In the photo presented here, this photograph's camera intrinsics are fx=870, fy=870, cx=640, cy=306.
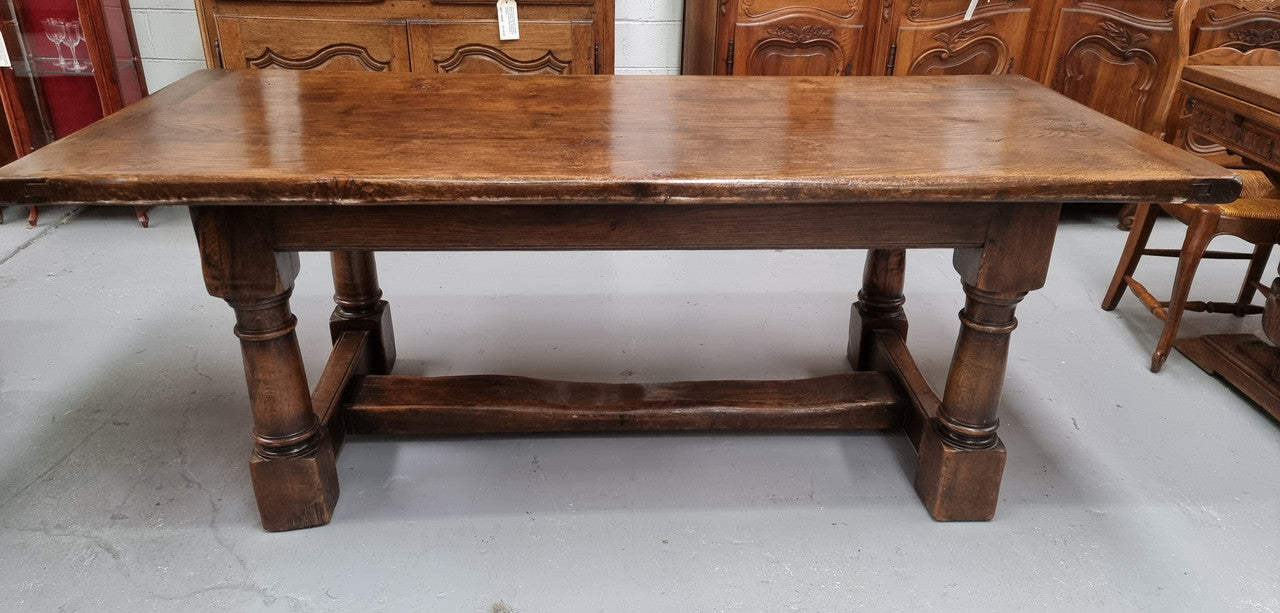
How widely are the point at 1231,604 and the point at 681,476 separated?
1.08 m

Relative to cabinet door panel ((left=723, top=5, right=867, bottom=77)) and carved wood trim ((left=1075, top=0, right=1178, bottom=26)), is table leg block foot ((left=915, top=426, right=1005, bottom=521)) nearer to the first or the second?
cabinet door panel ((left=723, top=5, right=867, bottom=77))

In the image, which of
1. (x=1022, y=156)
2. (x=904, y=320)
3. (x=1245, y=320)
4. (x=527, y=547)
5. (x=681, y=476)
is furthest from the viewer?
(x=1245, y=320)

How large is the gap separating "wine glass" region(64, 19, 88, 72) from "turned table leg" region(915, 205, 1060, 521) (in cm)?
339

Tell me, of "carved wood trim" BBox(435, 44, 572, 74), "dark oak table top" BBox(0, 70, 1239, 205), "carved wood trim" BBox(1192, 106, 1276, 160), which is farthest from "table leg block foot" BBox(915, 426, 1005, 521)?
"carved wood trim" BBox(435, 44, 572, 74)

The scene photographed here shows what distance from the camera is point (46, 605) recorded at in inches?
62.4

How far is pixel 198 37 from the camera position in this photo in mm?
3773

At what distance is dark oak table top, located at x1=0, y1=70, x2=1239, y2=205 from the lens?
1.39 m

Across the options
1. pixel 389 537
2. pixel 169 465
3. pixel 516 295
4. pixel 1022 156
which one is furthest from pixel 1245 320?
pixel 169 465

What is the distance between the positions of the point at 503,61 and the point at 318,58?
2.22ft

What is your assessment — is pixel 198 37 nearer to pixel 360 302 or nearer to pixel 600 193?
pixel 360 302

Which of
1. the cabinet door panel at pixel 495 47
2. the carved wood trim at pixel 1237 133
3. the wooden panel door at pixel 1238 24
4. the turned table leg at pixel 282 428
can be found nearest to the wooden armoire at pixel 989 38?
the wooden panel door at pixel 1238 24

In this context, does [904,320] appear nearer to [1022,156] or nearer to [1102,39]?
[1022,156]

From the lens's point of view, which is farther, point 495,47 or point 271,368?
point 495,47

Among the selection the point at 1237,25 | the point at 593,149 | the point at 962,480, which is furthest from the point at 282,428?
the point at 1237,25
